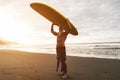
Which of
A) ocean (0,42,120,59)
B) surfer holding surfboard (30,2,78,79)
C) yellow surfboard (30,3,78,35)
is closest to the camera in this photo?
surfer holding surfboard (30,2,78,79)

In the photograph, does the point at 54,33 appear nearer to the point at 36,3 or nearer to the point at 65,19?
the point at 65,19

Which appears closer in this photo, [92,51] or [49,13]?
[49,13]

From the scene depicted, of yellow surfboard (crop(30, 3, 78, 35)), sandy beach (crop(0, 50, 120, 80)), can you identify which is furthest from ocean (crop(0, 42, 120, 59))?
yellow surfboard (crop(30, 3, 78, 35))

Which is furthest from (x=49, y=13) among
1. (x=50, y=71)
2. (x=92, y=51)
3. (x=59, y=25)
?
(x=92, y=51)

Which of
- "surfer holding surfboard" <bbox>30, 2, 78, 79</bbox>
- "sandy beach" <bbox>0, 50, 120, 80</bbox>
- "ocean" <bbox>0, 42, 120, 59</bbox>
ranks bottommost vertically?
"ocean" <bbox>0, 42, 120, 59</bbox>

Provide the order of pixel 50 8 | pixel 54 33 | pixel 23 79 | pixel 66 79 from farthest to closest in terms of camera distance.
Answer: pixel 50 8 < pixel 54 33 < pixel 66 79 < pixel 23 79

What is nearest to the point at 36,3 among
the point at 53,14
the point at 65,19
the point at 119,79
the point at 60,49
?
the point at 53,14

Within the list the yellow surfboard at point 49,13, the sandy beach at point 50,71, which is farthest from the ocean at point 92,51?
the yellow surfboard at point 49,13

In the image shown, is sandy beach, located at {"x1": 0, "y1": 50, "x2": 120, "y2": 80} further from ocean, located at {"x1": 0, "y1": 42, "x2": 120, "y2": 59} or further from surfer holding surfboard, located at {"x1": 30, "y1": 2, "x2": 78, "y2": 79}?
ocean, located at {"x1": 0, "y1": 42, "x2": 120, "y2": 59}

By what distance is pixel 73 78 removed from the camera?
818 cm

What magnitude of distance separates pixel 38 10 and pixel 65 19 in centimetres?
180

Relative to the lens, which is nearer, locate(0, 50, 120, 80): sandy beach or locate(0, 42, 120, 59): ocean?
locate(0, 50, 120, 80): sandy beach

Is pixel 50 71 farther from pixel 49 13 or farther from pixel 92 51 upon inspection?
pixel 92 51

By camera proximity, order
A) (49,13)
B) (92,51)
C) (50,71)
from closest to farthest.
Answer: (49,13) < (50,71) < (92,51)
